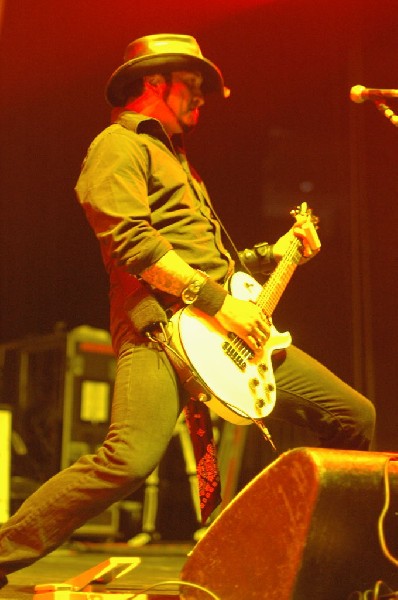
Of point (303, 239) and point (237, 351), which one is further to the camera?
point (303, 239)

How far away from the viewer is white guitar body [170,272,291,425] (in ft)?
9.16

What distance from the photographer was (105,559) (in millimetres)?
4988

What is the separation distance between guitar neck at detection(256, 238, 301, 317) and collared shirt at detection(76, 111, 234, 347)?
0.55ft

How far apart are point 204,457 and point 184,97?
133cm

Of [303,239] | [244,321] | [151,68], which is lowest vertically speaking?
[244,321]

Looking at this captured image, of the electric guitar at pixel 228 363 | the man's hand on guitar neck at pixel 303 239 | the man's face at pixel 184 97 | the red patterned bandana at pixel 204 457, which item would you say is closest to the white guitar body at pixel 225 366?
the electric guitar at pixel 228 363

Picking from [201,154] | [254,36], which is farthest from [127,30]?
[201,154]

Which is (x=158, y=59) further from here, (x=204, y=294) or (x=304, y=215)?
(x=204, y=294)

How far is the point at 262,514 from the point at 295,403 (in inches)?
37.0

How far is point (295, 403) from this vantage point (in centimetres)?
308

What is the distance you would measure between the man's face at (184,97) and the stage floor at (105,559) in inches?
66.1

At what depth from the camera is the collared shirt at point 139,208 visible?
275cm

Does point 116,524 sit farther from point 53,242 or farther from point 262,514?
point 262,514

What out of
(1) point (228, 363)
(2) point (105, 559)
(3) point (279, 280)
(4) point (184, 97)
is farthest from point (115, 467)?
(2) point (105, 559)
